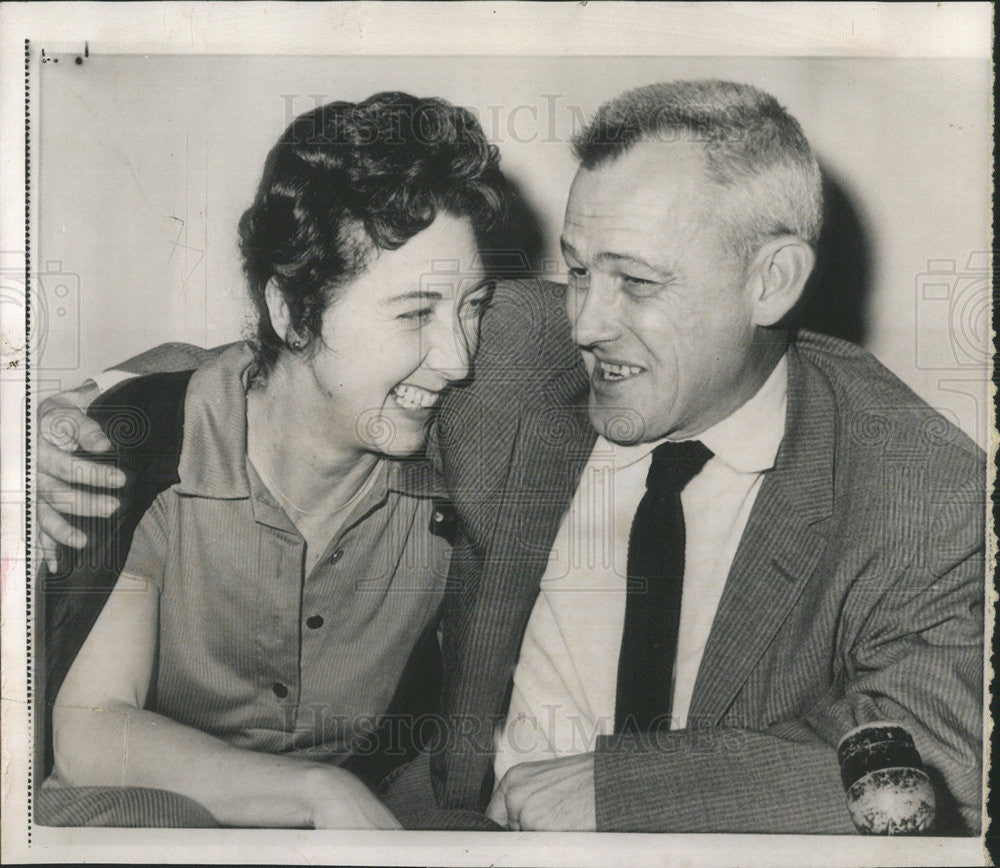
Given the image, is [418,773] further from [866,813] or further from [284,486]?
[866,813]

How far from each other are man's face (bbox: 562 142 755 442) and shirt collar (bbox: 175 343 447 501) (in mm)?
371

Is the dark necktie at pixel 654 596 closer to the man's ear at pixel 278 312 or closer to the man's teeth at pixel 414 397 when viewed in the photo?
the man's teeth at pixel 414 397

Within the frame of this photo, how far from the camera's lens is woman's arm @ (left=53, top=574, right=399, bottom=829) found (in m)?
1.99

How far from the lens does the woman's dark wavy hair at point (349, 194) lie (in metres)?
1.89

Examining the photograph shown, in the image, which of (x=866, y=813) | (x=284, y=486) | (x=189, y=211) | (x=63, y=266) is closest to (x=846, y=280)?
(x=866, y=813)

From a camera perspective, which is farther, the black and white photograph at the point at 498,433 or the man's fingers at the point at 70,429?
the man's fingers at the point at 70,429

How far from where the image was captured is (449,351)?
1918 mm

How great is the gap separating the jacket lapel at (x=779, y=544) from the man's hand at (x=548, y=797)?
0.92 feet

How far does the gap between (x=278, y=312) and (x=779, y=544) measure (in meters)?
1.02

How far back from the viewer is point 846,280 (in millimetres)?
1942

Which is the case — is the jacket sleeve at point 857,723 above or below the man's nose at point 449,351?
below

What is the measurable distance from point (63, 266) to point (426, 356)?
74 cm

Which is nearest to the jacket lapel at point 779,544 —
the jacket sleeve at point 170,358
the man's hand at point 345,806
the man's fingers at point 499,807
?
the man's fingers at point 499,807
